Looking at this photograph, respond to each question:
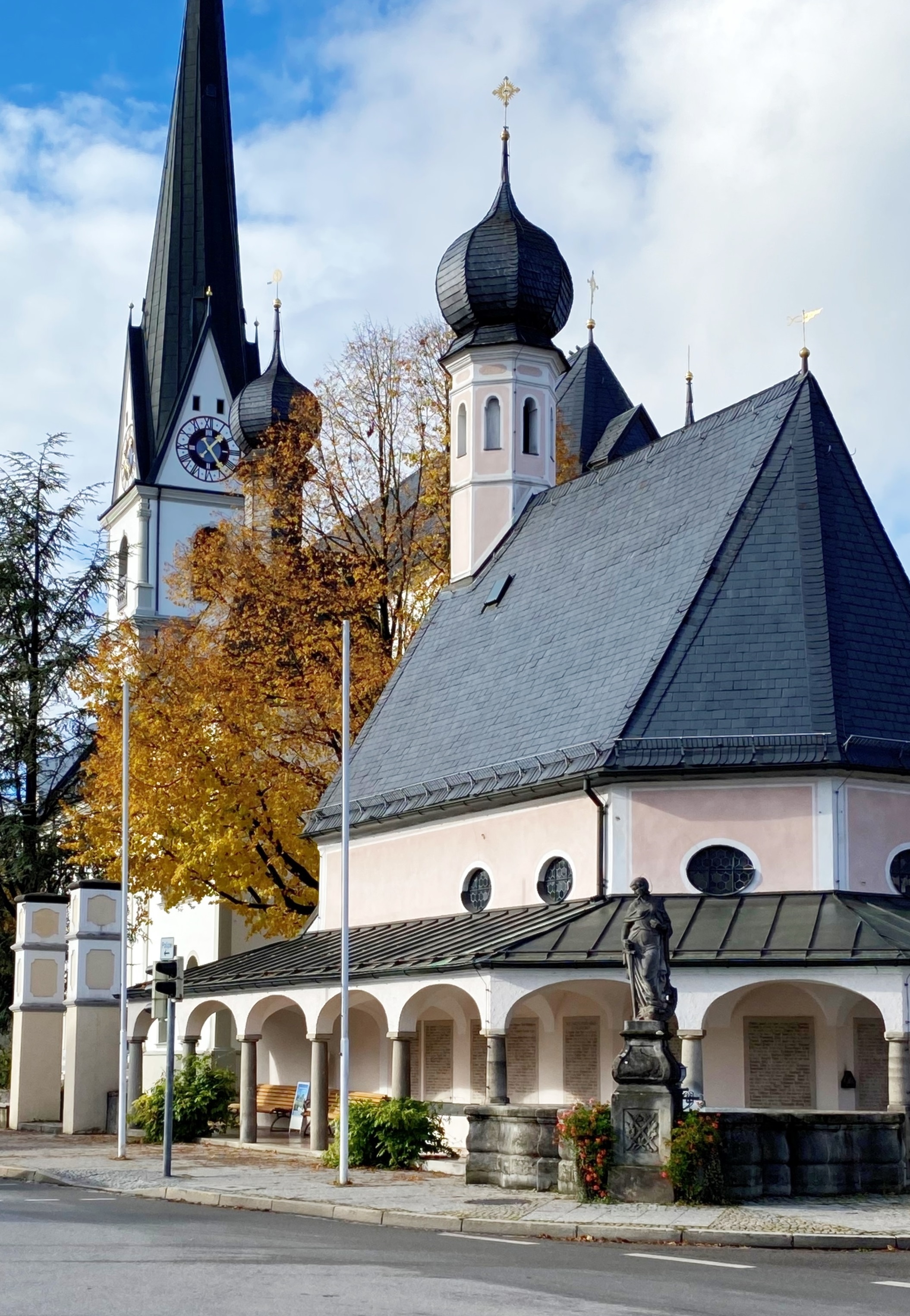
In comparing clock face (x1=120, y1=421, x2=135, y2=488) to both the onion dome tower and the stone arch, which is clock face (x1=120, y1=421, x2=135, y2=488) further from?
the stone arch

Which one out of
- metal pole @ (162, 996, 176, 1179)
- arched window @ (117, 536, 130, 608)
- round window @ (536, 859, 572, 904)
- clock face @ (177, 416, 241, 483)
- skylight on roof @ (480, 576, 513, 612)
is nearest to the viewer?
metal pole @ (162, 996, 176, 1179)

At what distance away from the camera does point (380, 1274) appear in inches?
437

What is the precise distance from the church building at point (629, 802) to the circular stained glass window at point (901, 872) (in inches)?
1.3

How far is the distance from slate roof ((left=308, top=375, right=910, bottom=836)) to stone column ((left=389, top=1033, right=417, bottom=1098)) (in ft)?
11.9

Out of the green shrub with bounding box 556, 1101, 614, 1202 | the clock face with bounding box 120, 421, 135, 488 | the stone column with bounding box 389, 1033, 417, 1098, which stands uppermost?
the clock face with bounding box 120, 421, 135, 488

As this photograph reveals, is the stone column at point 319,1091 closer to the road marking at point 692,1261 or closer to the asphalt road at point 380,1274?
the asphalt road at point 380,1274

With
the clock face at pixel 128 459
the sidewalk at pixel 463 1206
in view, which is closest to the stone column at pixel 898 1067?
the sidewalk at pixel 463 1206

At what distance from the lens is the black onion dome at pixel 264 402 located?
41.5 metres

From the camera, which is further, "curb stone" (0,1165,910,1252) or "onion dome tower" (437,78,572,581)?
"onion dome tower" (437,78,572,581)

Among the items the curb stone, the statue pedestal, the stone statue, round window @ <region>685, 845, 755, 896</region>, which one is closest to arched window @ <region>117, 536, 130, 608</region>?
round window @ <region>685, 845, 755, 896</region>

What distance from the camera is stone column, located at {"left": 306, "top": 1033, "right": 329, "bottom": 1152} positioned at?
23.9 m

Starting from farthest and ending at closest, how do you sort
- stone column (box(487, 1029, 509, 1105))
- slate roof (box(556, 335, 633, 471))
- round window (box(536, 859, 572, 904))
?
slate roof (box(556, 335, 633, 471))
round window (box(536, 859, 572, 904))
stone column (box(487, 1029, 509, 1105))

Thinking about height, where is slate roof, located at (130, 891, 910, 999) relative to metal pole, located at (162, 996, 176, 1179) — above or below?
above

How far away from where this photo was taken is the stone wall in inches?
642
